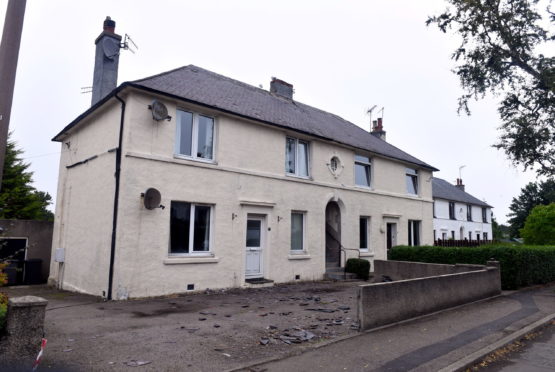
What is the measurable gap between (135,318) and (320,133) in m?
10.9

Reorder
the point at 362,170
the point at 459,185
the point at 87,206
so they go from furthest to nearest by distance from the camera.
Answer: the point at 459,185, the point at 362,170, the point at 87,206

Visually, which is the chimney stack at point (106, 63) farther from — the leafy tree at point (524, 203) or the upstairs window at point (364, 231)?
the leafy tree at point (524, 203)

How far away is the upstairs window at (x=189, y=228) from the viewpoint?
1116 cm

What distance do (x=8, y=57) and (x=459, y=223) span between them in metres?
40.2

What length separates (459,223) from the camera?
125ft

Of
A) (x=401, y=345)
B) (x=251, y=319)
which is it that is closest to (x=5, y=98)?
(x=251, y=319)

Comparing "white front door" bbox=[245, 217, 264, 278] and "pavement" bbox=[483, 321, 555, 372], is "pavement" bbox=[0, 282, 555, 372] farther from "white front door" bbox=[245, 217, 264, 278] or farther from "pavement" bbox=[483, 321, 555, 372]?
"white front door" bbox=[245, 217, 264, 278]

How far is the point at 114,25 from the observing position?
14.4 m

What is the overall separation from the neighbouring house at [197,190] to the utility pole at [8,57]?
5.88 meters

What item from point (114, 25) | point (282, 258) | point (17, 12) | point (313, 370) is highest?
point (114, 25)

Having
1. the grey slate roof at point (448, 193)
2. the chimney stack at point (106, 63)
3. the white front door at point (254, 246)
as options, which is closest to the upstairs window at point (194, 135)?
the white front door at point (254, 246)

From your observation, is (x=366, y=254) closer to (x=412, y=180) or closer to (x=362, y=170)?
(x=362, y=170)

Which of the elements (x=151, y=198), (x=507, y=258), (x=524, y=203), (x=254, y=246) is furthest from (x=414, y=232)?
(x=524, y=203)

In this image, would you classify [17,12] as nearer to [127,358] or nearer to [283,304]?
[127,358]
